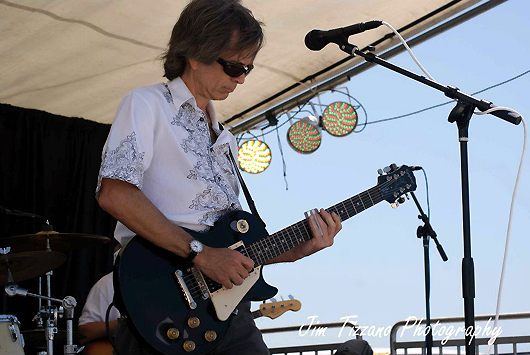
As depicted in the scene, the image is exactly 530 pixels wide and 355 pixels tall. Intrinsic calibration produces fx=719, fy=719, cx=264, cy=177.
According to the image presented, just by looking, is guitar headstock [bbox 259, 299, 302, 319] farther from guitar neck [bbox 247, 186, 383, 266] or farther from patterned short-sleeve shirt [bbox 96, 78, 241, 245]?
patterned short-sleeve shirt [bbox 96, 78, 241, 245]

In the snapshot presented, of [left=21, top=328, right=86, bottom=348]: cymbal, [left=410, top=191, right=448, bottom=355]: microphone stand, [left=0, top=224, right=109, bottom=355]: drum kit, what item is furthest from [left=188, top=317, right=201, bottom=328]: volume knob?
[left=21, top=328, right=86, bottom=348]: cymbal

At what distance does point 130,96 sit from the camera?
236cm

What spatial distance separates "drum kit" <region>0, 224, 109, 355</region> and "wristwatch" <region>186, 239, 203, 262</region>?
1.99 m

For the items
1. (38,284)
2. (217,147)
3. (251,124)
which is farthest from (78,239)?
(217,147)

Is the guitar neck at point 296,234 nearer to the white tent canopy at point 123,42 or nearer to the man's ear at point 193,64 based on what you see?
the man's ear at point 193,64

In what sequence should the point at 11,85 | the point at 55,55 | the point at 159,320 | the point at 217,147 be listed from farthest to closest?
the point at 11,85 → the point at 55,55 → the point at 217,147 → the point at 159,320

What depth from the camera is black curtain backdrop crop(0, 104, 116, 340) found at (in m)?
5.67

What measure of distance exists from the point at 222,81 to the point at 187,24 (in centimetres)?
24

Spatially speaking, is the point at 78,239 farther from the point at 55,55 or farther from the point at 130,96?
the point at 130,96

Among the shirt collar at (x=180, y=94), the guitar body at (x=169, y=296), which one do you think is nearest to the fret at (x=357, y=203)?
the guitar body at (x=169, y=296)

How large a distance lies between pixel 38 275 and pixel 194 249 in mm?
2603

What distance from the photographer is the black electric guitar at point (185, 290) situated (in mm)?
2199

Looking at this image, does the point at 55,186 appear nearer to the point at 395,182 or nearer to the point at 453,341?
the point at 453,341

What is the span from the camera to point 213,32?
2521 mm
